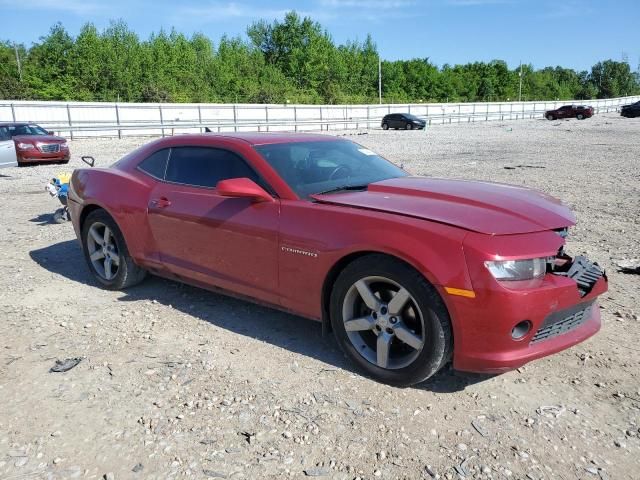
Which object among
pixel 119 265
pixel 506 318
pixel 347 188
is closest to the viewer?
pixel 506 318

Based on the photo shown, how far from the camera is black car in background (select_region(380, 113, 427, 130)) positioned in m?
40.1

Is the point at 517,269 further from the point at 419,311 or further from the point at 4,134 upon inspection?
the point at 4,134

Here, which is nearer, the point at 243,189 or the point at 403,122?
the point at 243,189

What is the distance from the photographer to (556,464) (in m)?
2.57

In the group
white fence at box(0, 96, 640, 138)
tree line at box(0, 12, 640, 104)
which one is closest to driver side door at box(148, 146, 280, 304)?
white fence at box(0, 96, 640, 138)

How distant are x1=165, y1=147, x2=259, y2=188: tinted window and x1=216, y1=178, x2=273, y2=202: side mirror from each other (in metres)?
→ 0.18

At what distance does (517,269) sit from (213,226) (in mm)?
2240

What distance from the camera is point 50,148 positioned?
16250 mm

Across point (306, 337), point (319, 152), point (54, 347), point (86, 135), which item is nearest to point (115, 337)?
point (54, 347)

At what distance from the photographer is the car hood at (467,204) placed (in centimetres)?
313

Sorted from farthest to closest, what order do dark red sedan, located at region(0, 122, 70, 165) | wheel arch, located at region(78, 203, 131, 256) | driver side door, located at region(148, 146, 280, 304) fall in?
1. dark red sedan, located at region(0, 122, 70, 165)
2. wheel arch, located at region(78, 203, 131, 256)
3. driver side door, located at region(148, 146, 280, 304)

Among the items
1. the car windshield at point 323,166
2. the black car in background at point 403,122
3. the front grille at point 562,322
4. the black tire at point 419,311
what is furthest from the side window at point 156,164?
the black car in background at point 403,122

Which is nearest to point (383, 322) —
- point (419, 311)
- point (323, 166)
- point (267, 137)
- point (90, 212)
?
point (419, 311)

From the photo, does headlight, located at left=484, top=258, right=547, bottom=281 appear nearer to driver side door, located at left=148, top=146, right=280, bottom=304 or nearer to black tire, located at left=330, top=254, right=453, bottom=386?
black tire, located at left=330, top=254, right=453, bottom=386
